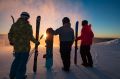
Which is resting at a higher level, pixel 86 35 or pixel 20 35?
pixel 86 35

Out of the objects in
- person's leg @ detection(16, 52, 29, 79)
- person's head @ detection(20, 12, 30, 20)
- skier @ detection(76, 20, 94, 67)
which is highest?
person's head @ detection(20, 12, 30, 20)

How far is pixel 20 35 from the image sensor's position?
805 centimetres

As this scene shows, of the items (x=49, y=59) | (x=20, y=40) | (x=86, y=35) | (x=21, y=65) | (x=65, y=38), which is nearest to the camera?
(x=20, y=40)

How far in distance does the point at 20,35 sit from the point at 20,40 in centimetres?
16

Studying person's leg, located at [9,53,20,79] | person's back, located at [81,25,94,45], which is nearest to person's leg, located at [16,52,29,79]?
person's leg, located at [9,53,20,79]

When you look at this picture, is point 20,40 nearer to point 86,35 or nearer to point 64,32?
point 64,32

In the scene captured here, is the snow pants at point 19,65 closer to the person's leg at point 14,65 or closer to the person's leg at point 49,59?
the person's leg at point 14,65

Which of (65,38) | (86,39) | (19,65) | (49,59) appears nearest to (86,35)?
(86,39)

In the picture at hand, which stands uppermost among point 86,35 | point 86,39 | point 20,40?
point 86,35

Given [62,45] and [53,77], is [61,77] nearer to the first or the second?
[53,77]

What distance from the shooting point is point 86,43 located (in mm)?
12211

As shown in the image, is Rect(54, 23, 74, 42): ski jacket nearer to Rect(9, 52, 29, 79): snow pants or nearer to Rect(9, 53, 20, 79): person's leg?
Rect(9, 52, 29, 79): snow pants

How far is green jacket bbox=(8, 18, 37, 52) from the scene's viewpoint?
26.2 ft

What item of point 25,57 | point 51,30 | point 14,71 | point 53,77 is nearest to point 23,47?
point 25,57
